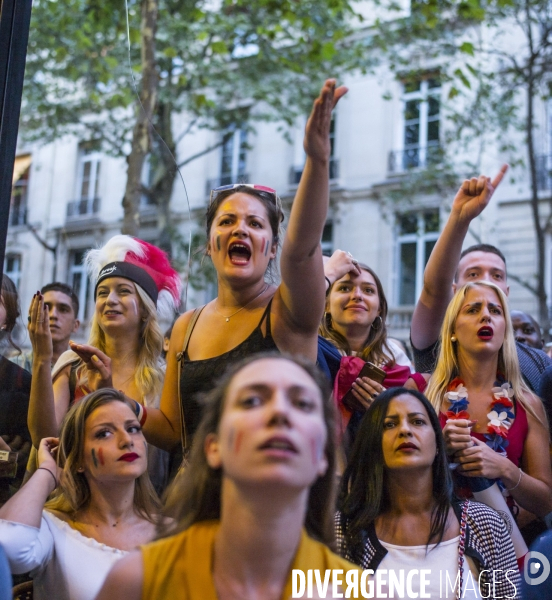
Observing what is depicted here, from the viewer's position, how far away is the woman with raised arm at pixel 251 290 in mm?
1743

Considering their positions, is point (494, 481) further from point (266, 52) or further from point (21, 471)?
point (266, 52)

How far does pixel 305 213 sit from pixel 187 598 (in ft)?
2.76

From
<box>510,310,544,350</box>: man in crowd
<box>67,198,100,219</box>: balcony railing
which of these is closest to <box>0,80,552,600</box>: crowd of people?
<box>67,198,100,219</box>: balcony railing

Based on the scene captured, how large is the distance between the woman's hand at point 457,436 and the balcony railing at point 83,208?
166 cm

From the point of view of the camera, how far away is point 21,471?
2613 mm

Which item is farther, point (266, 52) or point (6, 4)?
point (266, 52)

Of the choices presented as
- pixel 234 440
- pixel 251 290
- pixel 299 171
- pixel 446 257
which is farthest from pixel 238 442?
pixel 299 171

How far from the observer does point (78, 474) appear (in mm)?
2330

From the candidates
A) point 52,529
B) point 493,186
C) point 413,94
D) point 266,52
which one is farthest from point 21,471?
point 413,94

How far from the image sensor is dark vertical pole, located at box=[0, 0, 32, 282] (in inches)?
78.0

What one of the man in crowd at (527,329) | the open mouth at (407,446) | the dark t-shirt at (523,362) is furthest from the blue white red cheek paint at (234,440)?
the man in crowd at (527,329)

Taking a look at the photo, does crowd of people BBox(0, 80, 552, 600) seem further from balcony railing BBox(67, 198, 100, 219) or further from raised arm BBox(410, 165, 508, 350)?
balcony railing BBox(67, 198, 100, 219)

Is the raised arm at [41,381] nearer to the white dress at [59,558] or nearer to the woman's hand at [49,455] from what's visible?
the woman's hand at [49,455]

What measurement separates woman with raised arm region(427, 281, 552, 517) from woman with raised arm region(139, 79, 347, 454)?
88 centimetres
